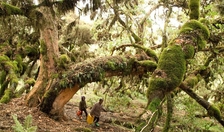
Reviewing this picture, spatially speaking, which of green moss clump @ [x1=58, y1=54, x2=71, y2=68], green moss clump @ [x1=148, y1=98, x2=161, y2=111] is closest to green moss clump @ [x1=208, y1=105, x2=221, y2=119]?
green moss clump @ [x1=148, y1=98, x2=161, y2=111]

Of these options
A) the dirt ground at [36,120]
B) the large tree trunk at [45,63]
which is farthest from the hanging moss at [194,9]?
the large tree trunk at [45,63]

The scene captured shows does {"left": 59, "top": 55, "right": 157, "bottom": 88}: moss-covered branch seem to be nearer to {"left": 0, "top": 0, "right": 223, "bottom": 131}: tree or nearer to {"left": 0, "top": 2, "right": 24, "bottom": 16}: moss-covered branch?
{"left": 0, "top": 0, "right": 223, "bottom": 131}: tree

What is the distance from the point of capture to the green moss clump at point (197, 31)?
5.94 metres

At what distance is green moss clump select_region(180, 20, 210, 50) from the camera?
594 cm

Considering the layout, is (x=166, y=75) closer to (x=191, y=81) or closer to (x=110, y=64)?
(x=191, y=81)

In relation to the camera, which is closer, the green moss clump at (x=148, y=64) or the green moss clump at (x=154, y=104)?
the green moss clump at (x=154, y=104)

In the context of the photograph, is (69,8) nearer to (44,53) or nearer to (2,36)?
(44,53)

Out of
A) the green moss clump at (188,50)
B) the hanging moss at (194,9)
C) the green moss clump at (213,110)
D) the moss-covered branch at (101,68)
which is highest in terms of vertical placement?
the hanging moss at (194,9)

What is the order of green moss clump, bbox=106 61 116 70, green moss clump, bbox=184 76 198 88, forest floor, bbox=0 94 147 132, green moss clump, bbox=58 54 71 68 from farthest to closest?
green moss clump, bbox=58 54 71 68, green moss clump, bbox=106 61 116 70, green moss clump, bbox=184 76 198 88, forest floor, bbox=0 94 147 132

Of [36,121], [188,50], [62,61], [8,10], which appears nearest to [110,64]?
[62,61]

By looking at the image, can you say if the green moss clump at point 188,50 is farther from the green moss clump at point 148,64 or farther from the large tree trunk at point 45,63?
the large tree trunk at point 45,63

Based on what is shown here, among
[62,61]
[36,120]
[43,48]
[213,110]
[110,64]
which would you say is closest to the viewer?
[213,110]

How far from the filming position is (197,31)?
5.99 meters

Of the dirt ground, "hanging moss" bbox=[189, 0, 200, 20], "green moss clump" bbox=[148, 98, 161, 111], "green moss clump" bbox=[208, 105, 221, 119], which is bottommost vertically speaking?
the dirt ground
